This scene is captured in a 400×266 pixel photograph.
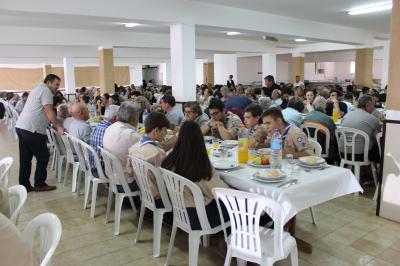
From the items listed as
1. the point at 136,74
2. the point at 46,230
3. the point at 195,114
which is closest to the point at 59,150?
the point at 195,114

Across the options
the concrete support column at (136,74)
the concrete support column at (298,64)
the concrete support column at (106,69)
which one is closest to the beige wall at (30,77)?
the concrete support column at (136,74)

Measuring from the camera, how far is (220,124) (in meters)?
3.36

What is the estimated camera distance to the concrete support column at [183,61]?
5.07m

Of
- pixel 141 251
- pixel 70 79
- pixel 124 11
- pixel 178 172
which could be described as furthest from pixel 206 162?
pixel 70 79

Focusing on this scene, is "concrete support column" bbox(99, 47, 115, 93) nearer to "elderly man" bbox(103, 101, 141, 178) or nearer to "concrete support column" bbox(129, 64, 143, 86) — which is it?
"elderly man" bbox(103, 101, 141, 178)

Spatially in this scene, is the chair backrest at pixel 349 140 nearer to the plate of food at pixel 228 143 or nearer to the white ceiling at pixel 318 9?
the plate of food at pixel 228 143

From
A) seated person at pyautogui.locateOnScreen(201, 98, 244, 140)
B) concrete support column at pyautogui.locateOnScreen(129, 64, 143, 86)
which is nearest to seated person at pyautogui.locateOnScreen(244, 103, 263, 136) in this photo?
seated person at pyautogui.locateOnScreen(201, 98, 244, 140)

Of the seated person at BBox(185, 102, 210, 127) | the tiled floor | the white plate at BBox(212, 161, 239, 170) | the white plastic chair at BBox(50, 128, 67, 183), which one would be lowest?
the tiled floor

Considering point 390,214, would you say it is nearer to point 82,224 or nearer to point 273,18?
point 82,224

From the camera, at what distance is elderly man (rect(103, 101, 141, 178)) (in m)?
2.73

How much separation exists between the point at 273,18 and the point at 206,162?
4.91 metres

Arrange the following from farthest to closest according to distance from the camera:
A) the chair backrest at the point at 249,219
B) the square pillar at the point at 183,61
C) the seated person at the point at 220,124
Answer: the square pillar at the point at 183,61
the seated person at the point at 220,124
the chair backrest at the point at 249,219

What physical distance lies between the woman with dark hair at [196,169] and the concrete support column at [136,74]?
1747 cm

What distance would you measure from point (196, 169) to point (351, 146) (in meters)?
2.11
